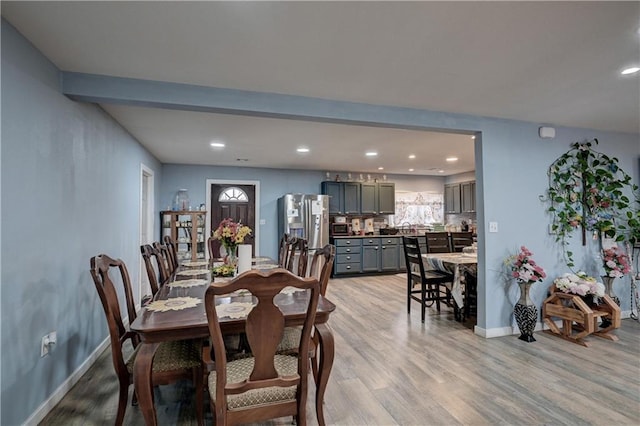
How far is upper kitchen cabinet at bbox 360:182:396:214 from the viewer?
723 centimetres

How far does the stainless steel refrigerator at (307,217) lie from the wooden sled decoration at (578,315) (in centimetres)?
394

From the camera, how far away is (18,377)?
182cm

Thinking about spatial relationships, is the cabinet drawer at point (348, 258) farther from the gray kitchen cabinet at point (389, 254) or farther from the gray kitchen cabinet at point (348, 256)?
the gray kitchen cabinet at point (389, 254)

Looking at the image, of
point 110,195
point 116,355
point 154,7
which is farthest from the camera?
point 110,195

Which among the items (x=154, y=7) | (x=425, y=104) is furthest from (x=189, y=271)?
(x=425, y=104)

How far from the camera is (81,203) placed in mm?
2613

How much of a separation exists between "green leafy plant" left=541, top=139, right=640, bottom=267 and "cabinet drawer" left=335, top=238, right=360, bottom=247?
3690 mm

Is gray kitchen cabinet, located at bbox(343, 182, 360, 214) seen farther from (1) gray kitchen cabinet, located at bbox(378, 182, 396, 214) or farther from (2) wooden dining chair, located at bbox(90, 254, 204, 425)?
(2) wooden dining chair, located at bbox(90, 254, 204, 425)

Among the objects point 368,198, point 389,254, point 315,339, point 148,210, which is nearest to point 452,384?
point 315,339

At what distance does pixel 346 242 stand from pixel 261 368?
533cm

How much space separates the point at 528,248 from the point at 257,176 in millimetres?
4943

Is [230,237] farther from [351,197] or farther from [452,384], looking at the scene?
[351,197]

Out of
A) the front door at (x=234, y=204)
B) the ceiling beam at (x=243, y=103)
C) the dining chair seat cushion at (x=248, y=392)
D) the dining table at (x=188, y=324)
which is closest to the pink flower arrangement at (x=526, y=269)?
the ceiling beam at (x=243, y=103)

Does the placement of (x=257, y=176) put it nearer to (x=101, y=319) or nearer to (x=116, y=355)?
(x=101, y=319)
